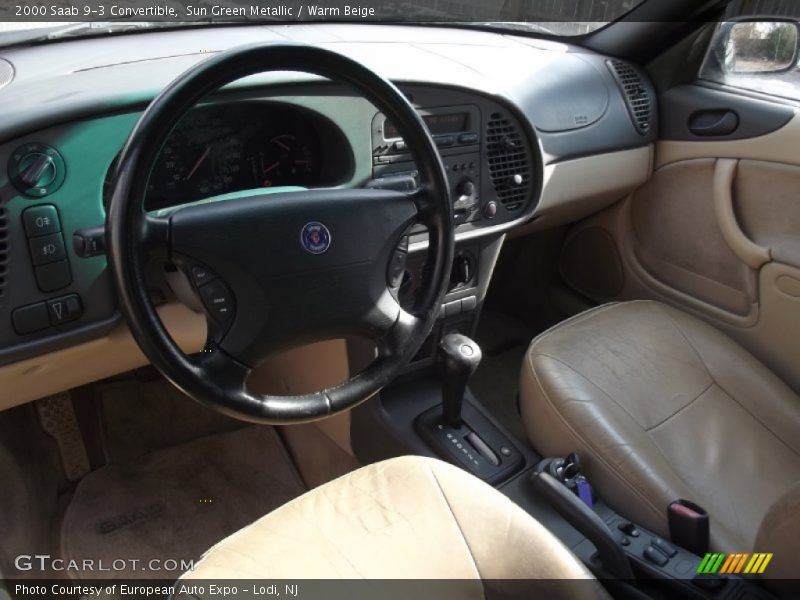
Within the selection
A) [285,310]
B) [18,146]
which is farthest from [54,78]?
[285,310]

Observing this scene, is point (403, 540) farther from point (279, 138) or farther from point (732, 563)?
point (279, 138)

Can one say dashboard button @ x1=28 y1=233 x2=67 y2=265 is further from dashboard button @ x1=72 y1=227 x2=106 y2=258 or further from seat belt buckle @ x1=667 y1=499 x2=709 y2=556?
seat belt buckle @ x1=667 y1=499 x2=709 y2=556

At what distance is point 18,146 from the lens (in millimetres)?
996

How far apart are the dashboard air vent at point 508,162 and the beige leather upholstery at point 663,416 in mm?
345

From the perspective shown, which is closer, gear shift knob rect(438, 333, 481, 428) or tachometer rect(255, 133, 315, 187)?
tachometer rect(255, 133, 315, 187)

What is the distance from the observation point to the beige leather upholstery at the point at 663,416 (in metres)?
1.40

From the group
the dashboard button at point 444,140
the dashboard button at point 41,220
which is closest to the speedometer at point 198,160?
the dashboard button at point 41,220

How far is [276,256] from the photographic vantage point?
0.98 metres

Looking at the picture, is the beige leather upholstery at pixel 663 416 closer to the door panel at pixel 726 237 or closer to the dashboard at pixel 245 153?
the door panel at pixel 726 237

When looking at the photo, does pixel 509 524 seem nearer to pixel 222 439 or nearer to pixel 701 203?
pixel 222 439

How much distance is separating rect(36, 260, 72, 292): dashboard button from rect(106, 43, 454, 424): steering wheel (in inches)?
7.2

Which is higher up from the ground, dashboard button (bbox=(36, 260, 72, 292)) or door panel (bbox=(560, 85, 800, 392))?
dashboard button (bbox=(36, 260, 72, 292))

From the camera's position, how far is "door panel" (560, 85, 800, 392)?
5.93 feet

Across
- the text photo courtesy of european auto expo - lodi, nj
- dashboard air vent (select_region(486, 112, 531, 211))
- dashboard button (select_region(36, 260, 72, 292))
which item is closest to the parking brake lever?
the text photo courtesy of european auto expo - lodi, nj
